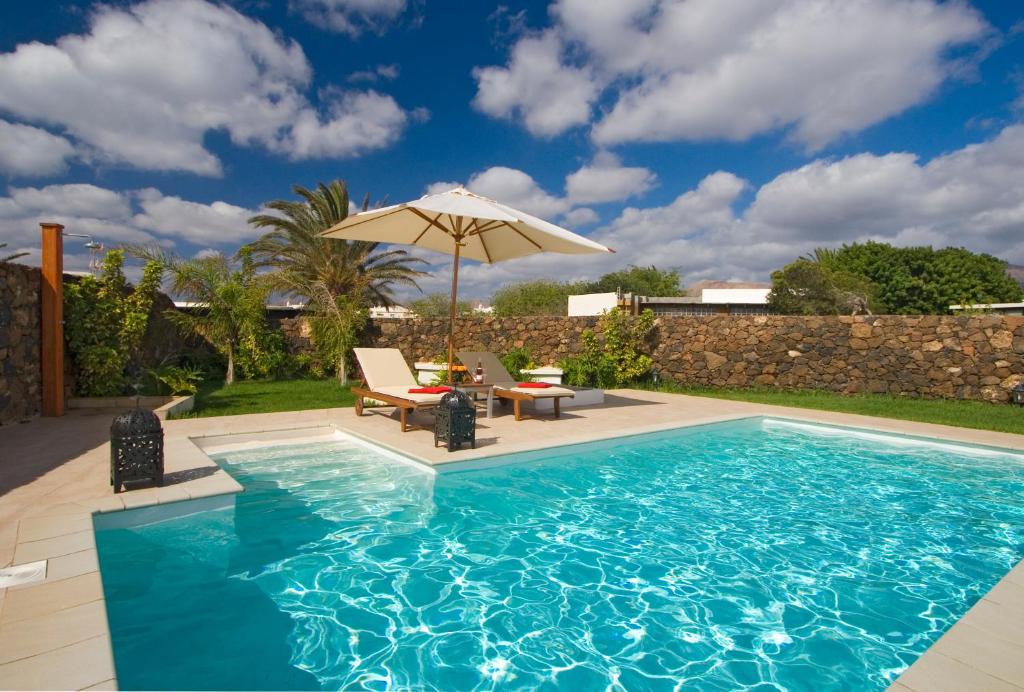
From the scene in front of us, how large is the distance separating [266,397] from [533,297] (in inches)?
1383

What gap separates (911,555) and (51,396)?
10608 millimetres

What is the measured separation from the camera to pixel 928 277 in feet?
133

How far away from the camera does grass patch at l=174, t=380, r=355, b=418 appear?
352 inches

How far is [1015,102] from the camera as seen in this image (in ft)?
52.8

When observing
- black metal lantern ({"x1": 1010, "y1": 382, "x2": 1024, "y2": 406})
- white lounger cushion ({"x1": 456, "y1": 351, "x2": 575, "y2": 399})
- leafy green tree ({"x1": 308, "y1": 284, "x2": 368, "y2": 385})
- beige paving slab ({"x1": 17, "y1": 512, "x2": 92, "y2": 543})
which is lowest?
beige paving slab ({"x1": 17, "y1": 512, "x2": 92, "y2": 543})

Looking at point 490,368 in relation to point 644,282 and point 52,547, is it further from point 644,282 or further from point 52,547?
point 644,282

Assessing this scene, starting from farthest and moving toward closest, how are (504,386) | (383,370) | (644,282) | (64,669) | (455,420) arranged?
1. (644,282)
2. (504,386)
3. (383,370)
4. (455,420)
5. (64,669)

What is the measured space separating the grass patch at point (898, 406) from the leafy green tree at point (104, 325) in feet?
36.1

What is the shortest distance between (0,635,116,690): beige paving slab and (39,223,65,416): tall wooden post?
7564 millimetres

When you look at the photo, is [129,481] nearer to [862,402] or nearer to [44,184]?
A: [862,402]

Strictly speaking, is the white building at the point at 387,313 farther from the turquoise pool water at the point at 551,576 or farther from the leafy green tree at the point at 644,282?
the leafy green tree at the point at 644,282

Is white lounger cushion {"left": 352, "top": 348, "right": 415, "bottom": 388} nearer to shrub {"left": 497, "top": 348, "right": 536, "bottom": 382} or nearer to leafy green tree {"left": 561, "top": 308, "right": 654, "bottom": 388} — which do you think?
shrub {"left": 497, "top": 348, "right": 536, "bottom": 382}

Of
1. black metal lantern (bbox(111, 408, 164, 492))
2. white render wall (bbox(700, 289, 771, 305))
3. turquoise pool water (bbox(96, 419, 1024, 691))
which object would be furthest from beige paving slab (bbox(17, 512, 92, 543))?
white render wall (bbox(700, 289, 771, 305))

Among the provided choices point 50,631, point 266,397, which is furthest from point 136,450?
point 266,397
